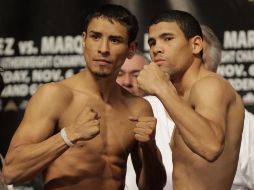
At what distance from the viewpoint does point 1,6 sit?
3.88 meters

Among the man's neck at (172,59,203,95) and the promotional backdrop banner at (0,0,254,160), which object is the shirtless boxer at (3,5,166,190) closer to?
the man's neck at (172,59,203,95)

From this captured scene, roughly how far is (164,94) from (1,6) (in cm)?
167

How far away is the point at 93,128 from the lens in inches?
95.7

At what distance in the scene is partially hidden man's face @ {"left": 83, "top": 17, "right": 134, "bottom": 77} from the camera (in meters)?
2.63

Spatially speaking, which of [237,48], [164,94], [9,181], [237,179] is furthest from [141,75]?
[237,48]

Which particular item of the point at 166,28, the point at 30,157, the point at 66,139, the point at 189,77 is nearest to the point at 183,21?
the point at 166,28

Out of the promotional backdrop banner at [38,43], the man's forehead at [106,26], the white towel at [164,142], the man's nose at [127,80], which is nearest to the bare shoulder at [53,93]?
the man's forehead at [106,26]

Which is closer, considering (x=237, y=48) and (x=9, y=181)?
(x=9, y=181)

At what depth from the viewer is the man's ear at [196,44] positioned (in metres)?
2.69

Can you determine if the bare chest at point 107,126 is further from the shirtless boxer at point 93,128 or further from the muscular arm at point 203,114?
the muscular arm at point 203,114

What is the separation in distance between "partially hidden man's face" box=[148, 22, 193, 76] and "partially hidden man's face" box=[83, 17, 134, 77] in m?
0.10

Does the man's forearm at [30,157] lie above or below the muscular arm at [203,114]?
below

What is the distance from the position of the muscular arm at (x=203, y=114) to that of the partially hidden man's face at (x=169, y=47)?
0.59 feet

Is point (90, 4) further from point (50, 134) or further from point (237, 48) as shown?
point (50, 134)
